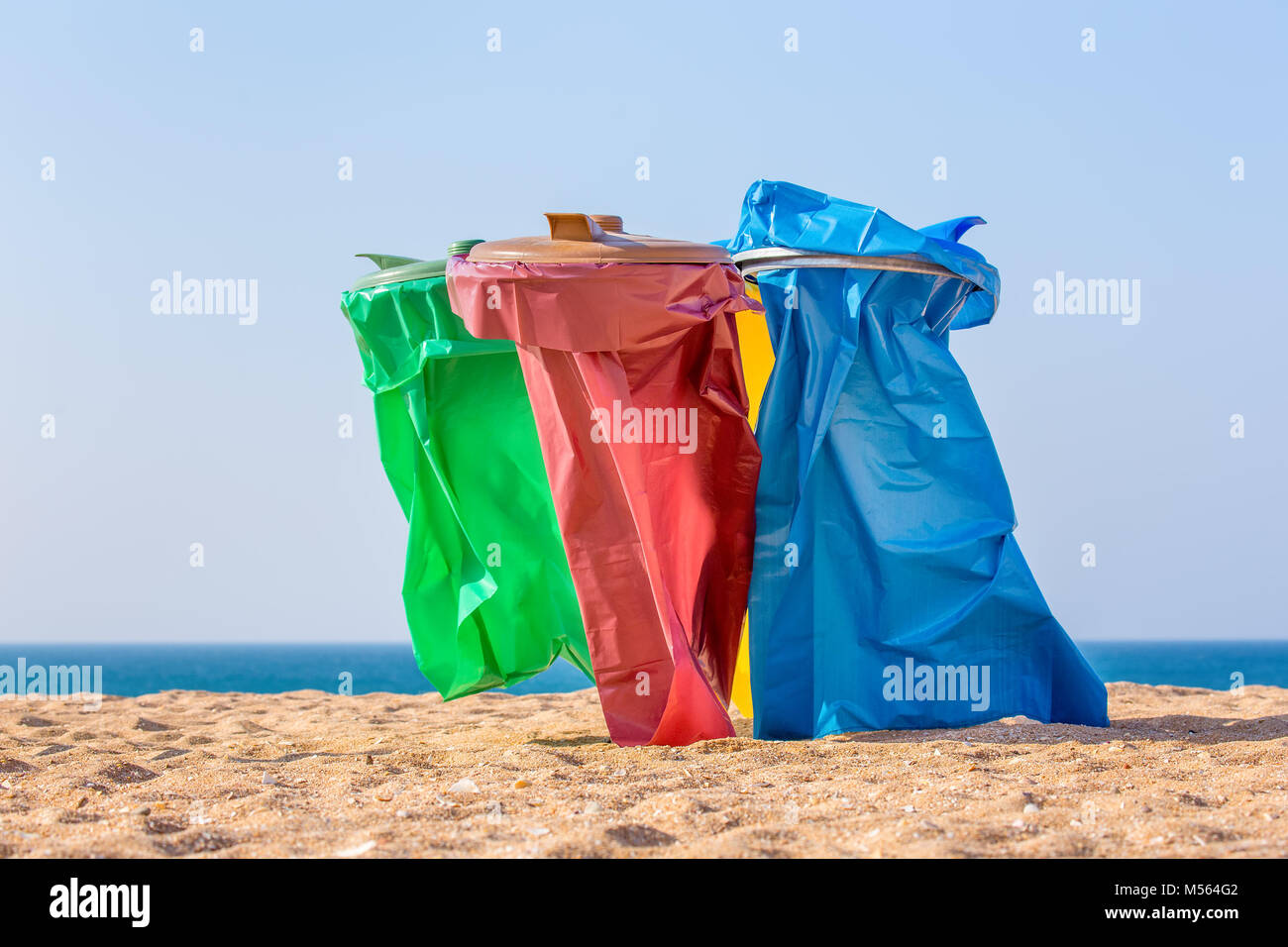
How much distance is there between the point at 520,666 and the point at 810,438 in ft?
7.34

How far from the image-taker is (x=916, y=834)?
9.90 feet

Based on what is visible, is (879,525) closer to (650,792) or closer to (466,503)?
(650,792)

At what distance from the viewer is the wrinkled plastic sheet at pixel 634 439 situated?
5.03 meters

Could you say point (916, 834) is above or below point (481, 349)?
below

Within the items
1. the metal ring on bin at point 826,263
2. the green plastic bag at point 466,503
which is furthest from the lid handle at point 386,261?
the metal ring on bin at point 826,263

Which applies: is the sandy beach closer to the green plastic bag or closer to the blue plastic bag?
the blue plastic bag

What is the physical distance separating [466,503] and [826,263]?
239 centimetres

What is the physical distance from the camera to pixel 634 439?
5.14m

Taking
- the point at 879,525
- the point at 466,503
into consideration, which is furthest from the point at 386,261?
the point at 879,525

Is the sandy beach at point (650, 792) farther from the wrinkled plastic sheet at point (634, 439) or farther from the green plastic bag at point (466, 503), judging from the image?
the green plastic bag at point (466, 503)

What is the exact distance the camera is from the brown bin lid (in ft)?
16.5
